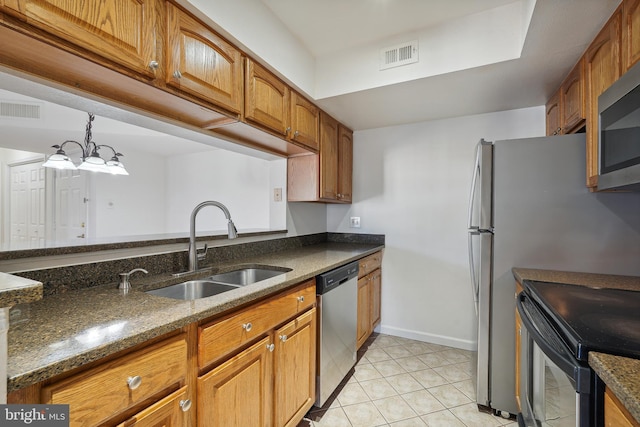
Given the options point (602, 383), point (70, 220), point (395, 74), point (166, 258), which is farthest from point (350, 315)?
point (70, 220)

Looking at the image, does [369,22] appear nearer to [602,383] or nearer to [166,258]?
[166,258]

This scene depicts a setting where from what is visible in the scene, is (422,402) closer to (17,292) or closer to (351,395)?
(351,395)

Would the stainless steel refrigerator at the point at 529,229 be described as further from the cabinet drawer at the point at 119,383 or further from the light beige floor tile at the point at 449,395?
the cabinet drawer at the point at 119,383

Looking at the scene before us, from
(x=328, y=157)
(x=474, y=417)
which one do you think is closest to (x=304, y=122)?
(x=328, y=157)

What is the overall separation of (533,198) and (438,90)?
96cm

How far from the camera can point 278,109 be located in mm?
1874

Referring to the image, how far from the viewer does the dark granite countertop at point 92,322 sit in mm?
618

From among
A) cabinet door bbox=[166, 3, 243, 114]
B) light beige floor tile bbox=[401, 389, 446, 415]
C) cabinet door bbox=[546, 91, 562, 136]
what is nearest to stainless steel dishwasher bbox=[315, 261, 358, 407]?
light beige floor tile bbox=[401, 389, 446, 415]

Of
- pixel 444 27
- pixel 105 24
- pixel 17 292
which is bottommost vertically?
pixel 17 292

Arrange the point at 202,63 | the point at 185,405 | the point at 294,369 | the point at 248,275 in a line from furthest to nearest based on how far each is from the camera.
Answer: the point at 248,275 → the point at 294,369 → the point at 202,63 → the point at 185,405

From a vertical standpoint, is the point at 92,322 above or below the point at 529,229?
below

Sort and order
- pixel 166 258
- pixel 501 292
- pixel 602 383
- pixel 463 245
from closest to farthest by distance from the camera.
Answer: pixel 602 383, pixel 166 258, pixel 501 292, pixel 463 245

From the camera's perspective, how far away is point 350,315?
2041 mm

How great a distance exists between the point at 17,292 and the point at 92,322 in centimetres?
39
